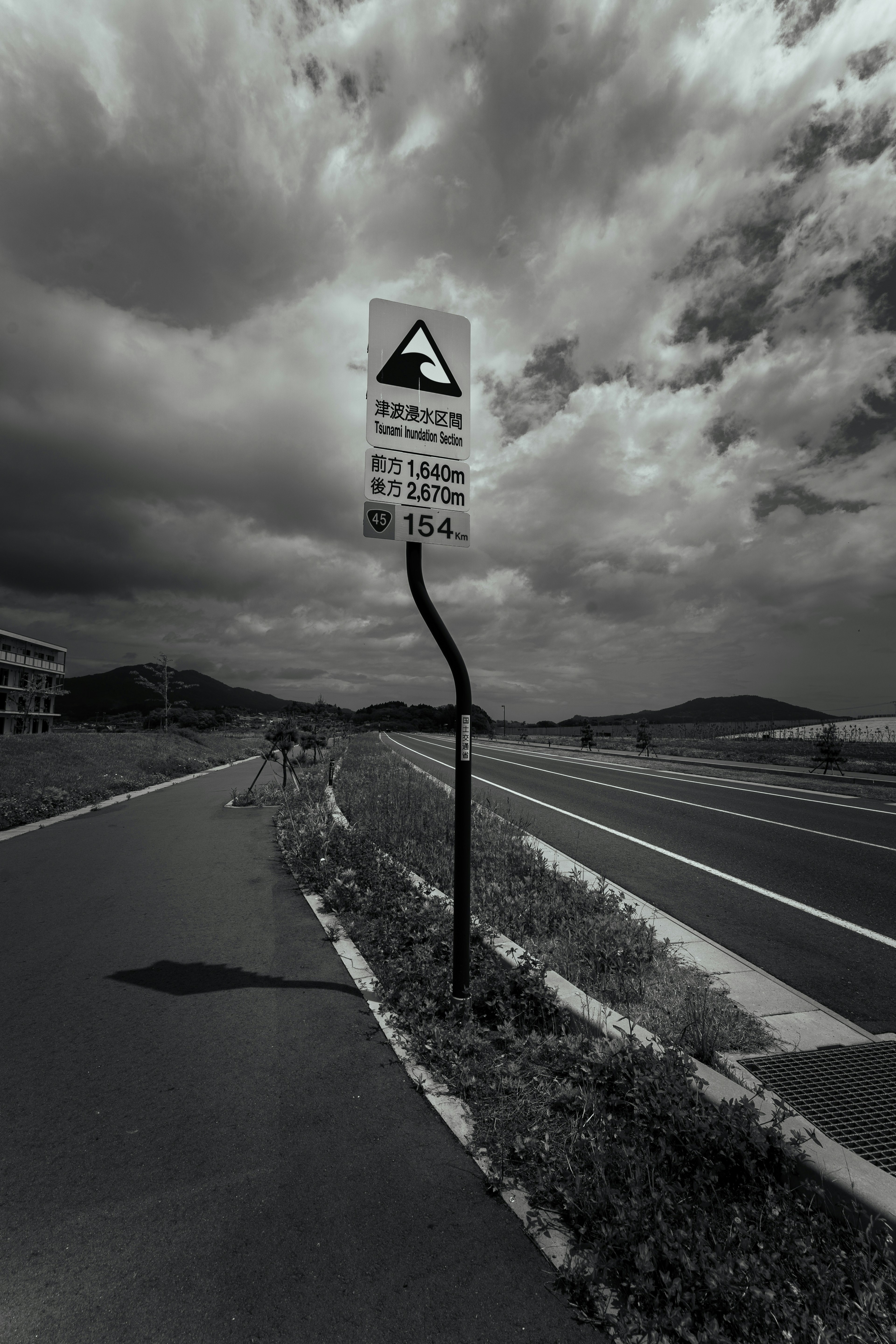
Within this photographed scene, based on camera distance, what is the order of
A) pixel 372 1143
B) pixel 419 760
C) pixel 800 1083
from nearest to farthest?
pixel 372 1143 → pixel 800 1083 → pixel 419 760

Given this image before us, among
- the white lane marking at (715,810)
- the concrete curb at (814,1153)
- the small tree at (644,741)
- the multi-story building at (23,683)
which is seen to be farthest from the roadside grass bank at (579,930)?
the multi-story building at (23,683)

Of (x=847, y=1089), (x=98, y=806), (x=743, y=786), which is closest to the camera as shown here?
(x=847, y=1089)

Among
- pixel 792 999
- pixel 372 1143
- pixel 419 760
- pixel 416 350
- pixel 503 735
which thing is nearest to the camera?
pixel 372 1143

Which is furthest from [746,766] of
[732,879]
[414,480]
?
[414,480]

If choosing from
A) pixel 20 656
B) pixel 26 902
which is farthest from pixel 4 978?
pixel 20 656

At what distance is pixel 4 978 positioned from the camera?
196 inches

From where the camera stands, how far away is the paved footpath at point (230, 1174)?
7.00 feet

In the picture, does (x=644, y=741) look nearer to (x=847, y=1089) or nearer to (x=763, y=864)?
(x=763, y=864)

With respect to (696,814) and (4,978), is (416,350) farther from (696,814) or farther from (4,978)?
(696,814)

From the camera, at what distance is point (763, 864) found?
931 centimetres

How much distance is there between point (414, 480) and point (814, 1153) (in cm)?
393

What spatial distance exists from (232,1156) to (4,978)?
3.14 metres

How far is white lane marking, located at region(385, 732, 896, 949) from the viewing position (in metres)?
6.37

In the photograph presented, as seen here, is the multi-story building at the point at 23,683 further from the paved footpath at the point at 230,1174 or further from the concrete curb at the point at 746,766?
the paved footpath at the point at 230,1174
